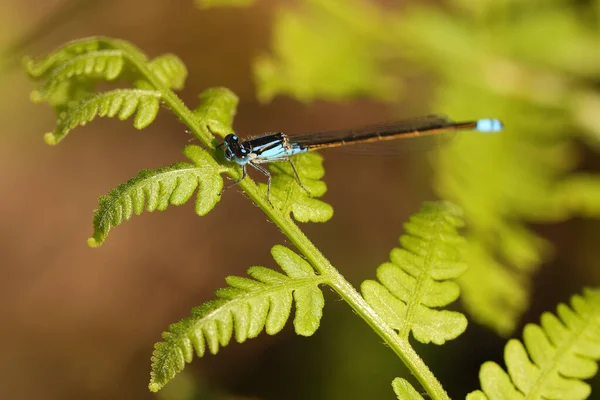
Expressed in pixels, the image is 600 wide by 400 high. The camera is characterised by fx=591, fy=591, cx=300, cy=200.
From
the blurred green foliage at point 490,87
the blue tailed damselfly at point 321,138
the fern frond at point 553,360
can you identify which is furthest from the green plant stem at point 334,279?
the blurred green foliage at point 490,87

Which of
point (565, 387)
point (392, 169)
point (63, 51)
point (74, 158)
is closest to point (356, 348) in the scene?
point (392, 169)

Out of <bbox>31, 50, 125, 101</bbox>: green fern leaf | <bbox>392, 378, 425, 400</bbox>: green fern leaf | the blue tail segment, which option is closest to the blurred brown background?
the blue tail segment

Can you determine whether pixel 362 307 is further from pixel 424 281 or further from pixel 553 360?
pixel 553 360

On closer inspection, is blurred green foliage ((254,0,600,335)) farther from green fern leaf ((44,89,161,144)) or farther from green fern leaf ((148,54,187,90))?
green fern leaf ((44,89,161,144))

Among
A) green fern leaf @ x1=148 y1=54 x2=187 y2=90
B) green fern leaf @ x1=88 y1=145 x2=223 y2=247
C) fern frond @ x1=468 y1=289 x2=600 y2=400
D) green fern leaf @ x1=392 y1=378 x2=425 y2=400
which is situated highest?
green fern leaf @ x1=148 y1=54 x2=187 y2=90

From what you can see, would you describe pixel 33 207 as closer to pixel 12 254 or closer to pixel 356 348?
pixel 12 254

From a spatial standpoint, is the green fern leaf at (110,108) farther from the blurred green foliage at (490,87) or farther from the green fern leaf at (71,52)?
the blurred green foliage at (490,87)
